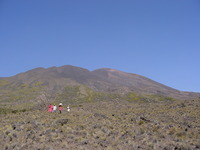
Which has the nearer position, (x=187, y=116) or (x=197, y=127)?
(x=197, y=127)

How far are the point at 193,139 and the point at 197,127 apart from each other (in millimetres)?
4579

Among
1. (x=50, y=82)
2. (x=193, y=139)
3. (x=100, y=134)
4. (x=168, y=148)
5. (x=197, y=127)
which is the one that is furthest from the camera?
(x=50, y=82)

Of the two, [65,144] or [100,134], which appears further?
[100,134]

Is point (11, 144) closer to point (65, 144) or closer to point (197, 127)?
point (65, 144)

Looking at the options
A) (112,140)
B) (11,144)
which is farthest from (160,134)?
(11,144)

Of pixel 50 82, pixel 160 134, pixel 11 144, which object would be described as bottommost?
pixel 11 144

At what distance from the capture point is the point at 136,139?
1464 centimetres

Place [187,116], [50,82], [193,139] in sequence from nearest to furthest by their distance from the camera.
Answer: [193,139], [187,116], [50,82]

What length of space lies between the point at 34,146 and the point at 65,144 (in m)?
1.81

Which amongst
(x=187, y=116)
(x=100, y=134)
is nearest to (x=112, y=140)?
(x=100, y=134)

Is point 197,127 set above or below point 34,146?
above

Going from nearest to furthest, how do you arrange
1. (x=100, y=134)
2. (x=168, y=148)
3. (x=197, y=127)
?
(x=168, y=148)
(x=100, y=134)
(x=197, y=127)

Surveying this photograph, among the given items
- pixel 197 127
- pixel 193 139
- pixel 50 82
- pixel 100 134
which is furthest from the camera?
pixel 50 82

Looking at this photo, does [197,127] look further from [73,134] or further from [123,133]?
[73,134]
